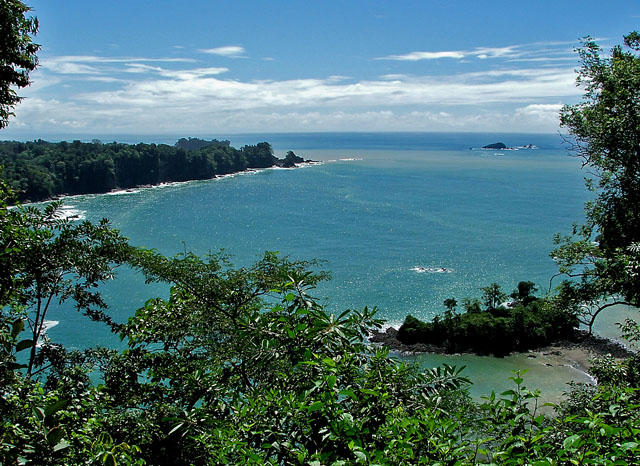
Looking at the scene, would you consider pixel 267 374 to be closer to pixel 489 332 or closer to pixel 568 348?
pixel 489 332

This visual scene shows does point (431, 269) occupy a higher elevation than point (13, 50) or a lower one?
lower

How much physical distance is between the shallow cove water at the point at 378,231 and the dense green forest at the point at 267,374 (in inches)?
503

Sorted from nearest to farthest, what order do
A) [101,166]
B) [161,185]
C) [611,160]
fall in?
[611,160] → [101,166] → [161,185]

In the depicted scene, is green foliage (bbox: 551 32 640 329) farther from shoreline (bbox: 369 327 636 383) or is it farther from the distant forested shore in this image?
the distant forested shore

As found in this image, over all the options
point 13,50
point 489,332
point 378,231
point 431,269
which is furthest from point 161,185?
point 13,50

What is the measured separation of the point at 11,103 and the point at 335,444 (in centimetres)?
761

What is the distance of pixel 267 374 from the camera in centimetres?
591

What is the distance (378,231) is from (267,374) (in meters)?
49.0

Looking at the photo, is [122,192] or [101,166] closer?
[101,166]

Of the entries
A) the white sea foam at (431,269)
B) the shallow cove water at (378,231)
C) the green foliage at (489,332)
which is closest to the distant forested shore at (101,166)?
the shallow cove water at (378,231)

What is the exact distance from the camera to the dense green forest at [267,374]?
10.2 feet

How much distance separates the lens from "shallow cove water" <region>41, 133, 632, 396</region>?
108 ft

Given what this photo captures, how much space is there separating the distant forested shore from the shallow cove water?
6033mm

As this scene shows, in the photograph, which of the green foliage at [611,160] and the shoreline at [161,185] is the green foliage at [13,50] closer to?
the green foliage at [611,160]
